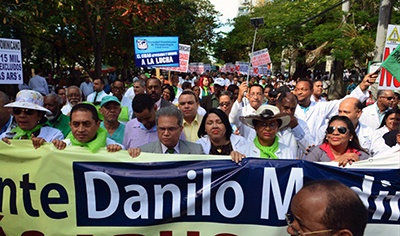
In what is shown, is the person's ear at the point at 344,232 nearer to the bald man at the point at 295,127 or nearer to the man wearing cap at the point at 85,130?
the man wearing cap at the point at 85,130

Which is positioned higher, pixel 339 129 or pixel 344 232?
pixel 339 129

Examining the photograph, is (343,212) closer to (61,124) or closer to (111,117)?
(111,117)

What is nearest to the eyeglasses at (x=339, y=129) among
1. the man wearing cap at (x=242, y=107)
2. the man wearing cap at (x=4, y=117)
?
the man wearing cap at (x=242, y=107)

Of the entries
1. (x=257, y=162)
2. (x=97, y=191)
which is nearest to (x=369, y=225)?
(x=257, y=162)

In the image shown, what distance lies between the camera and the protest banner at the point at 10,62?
5.95m

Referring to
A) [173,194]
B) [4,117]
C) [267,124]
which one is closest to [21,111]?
[4,117]

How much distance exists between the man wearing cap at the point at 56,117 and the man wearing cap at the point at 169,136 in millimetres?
1536

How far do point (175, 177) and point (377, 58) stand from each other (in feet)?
26.0

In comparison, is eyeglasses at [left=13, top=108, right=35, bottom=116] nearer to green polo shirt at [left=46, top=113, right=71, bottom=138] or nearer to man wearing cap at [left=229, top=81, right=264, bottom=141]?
green polo shirt at [left=46, top=113, right=71, bottom=138]

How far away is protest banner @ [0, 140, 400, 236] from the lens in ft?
10.8

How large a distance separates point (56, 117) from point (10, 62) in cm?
171

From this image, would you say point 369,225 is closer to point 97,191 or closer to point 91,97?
point 97,191

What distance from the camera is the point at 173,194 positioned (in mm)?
→ 3348

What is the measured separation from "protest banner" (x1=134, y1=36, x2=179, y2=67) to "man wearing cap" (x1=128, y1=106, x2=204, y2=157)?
20.0ft
